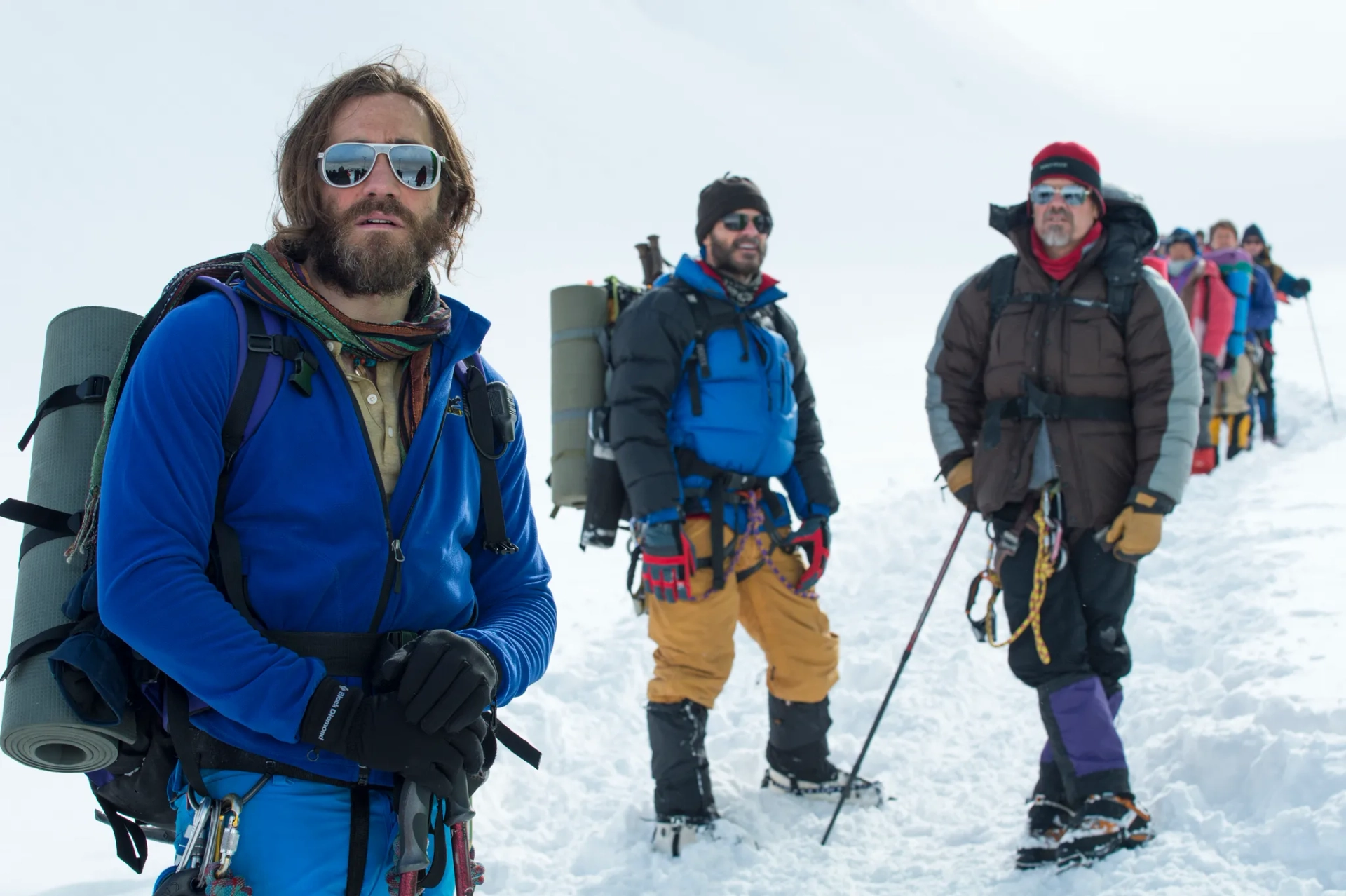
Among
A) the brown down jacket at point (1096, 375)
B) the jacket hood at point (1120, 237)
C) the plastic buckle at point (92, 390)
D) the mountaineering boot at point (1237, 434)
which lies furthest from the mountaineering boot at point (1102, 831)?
the mountaineering boot at point (1237, 434)

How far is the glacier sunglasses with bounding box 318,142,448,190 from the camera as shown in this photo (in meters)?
2.29

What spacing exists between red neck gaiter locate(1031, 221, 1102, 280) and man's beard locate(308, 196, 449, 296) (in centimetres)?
302

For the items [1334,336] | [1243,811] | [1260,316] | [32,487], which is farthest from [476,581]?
[1334,336]

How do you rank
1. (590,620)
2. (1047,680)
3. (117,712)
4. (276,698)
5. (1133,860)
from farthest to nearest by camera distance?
(590,620) → (1047,680) → (1133,860) → (117,712) → (276,698)

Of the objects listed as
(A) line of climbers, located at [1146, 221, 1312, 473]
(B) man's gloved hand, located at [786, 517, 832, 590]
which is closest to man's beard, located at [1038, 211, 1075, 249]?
(B) man's gloved hand, located at [786, 517, 832, 590]

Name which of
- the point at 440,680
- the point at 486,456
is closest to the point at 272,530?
the point at 440,680

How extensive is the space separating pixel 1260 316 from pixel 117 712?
1402cm

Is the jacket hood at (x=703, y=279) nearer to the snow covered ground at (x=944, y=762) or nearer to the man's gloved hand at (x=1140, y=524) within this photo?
the man's gloved hand at (x=1140, y=524)

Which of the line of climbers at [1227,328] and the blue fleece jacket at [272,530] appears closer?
the blue fleece jacket at [272,530]

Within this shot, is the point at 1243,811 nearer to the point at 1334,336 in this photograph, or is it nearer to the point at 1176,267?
the point at 1176,267

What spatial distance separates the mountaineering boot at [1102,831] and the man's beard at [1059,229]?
7.18ft

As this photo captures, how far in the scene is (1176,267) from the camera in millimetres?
11938

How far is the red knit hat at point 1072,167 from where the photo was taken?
174 inches

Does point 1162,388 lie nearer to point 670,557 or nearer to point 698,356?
point 698,356
